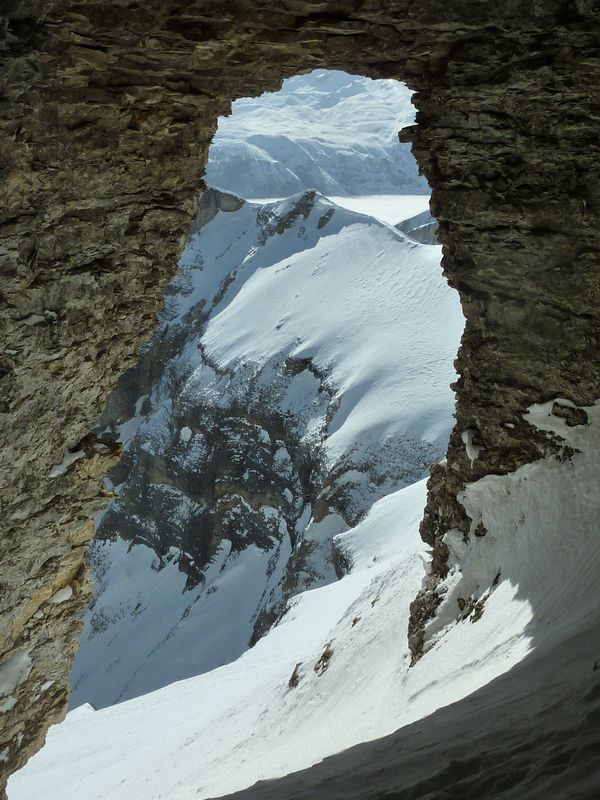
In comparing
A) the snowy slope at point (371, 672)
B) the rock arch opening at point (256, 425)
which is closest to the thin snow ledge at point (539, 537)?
the snowy slope at point (371, 672)

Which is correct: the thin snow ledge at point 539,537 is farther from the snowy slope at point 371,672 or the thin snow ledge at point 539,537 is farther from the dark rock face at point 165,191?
the dark rock face at point 165,191

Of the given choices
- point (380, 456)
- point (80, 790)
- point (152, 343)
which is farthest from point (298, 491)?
point (80, 790)

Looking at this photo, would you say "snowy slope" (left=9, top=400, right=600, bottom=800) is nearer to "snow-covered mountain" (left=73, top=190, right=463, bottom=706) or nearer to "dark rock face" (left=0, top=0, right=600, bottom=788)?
"dark rock face" (left=0, top=0, right=600, bottom=788)

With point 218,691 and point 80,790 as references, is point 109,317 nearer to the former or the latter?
point 80,790

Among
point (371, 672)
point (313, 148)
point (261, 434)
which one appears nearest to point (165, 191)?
point (371, 672)

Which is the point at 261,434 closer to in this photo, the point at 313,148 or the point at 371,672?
the point at 371,672
